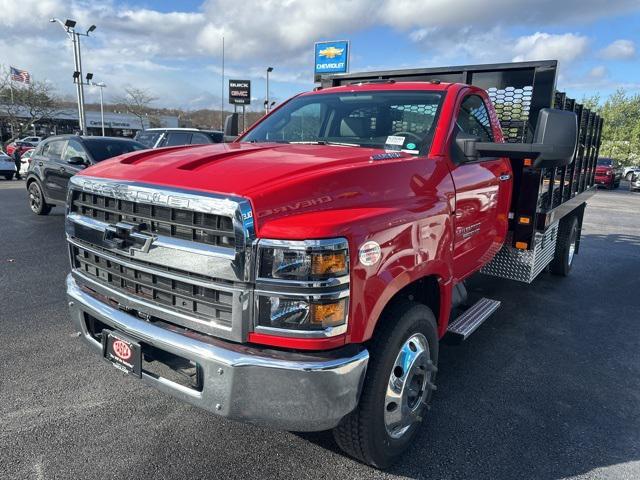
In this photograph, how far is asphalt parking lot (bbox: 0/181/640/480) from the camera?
2.61 m

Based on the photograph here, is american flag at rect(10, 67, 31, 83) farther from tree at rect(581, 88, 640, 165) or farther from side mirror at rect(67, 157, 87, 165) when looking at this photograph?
tree at rect(581, 88, 640, 165)

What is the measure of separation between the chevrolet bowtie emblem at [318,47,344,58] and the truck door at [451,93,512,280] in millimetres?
21035

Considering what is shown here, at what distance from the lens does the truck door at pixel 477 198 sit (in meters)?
3.14

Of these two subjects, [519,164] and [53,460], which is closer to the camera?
[53,460]

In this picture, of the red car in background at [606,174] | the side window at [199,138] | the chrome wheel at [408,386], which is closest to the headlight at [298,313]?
the chrome wheel at [408,386]

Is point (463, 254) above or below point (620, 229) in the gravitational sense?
above

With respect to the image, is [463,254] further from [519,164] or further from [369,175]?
[519,164]

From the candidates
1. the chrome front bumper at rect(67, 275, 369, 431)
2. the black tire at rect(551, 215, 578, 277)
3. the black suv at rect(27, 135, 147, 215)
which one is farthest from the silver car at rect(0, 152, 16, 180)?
the chrome front bumper at rect(67, 275, 369, 431)

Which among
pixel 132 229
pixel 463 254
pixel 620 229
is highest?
pixel 132 229

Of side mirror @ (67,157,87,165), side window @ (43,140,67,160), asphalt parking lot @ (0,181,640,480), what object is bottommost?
asphalt parking lot @ (0,181,640,480)

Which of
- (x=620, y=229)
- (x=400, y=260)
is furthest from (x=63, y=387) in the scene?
(x=620, y=229)

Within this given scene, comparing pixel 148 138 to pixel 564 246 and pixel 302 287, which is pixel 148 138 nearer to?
pixel 564 246

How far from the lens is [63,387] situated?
3326 mm

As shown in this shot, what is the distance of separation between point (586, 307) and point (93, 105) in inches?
3284
